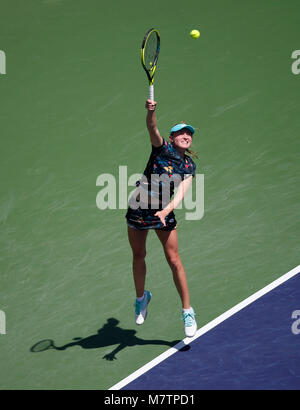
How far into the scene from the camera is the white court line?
7.23 meters

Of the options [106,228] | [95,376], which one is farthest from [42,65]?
[95,376]

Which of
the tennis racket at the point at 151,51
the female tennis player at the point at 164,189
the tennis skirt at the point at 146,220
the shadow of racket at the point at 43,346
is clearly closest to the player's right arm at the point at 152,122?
the female tennis player at the point at 164,189

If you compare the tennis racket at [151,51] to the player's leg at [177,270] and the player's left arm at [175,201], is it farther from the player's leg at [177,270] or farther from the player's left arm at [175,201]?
the player's leg at [177,270]

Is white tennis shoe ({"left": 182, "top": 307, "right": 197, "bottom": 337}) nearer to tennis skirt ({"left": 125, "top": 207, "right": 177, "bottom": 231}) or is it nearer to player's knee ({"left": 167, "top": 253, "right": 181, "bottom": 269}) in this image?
player's knee ({"left": 167, "top": 253, "right": 181, "bottom": 269})

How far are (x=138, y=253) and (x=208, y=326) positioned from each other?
1.32 m

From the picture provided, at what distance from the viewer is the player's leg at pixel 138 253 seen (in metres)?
7.18

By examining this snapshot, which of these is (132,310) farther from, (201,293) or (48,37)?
(48,37)

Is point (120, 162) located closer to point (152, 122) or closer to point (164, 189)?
point (164, 189)

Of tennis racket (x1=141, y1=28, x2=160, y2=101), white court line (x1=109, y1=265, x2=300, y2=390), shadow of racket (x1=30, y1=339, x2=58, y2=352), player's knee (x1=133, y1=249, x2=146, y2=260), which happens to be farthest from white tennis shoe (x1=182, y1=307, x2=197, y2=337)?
tennis racket (x1=141, y1=28, x2=160, y2=101)

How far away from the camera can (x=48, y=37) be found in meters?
12.6

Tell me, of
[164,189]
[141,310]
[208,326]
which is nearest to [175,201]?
[164,189]

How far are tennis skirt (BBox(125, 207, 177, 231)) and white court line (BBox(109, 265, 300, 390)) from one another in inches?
58.1

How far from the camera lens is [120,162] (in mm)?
10539

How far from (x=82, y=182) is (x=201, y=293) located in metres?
2.89
